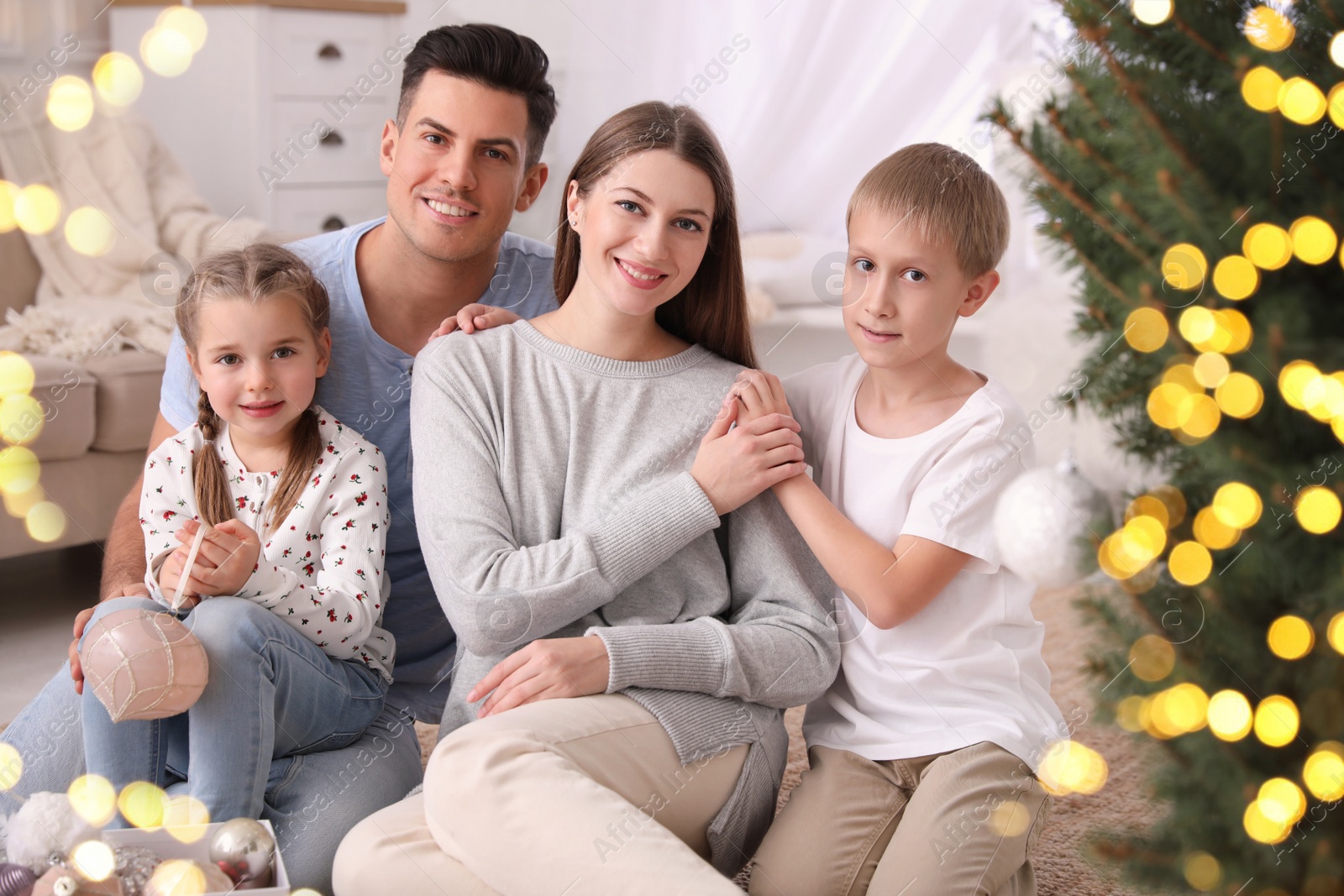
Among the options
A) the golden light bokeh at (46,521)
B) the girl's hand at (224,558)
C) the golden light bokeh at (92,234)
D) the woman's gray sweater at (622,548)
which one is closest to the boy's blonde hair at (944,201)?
the woman's gray sweater at (622,548)

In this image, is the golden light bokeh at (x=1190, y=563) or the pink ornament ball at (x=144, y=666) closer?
the golden light bokeh at (x=1190, y=563)

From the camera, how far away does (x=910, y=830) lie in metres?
1.05

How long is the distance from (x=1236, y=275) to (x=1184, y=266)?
28 millimetres

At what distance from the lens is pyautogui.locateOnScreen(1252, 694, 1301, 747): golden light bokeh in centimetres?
67

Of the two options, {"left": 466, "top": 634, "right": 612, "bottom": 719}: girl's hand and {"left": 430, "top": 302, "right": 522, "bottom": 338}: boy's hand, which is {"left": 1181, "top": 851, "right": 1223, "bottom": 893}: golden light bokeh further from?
{"left": 430, "top": 302, "right": 522, "bottom": 338}: boy's hand

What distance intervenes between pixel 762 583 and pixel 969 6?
209cm

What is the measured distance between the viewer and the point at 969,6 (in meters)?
2.77

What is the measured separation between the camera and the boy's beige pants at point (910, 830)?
103 centimetres

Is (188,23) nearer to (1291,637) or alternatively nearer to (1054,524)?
(1054,524)

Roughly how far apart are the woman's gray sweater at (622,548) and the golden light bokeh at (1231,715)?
49cm

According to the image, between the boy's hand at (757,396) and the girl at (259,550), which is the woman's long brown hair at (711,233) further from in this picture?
the girl at (259,550)

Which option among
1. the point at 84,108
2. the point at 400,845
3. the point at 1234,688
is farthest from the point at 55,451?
the point at 1234,688

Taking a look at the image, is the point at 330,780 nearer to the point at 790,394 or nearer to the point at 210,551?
the point at 210,551

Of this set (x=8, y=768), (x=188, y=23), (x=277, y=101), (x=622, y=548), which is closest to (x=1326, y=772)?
(x=622, y=548)
